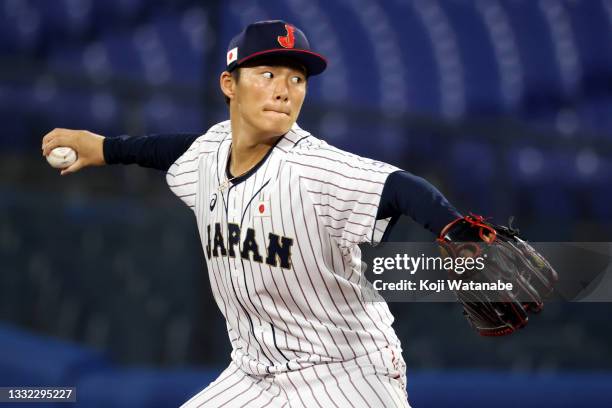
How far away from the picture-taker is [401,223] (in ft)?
15.2

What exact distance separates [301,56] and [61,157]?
827 mm

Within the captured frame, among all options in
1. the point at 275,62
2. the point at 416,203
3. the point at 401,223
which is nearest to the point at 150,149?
the point at 275,62

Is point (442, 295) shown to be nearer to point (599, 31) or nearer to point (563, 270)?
point (563, 270)

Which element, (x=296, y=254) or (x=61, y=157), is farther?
(x=61, y=157)

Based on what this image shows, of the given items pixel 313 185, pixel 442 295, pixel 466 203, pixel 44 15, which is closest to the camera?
pixel 313 185

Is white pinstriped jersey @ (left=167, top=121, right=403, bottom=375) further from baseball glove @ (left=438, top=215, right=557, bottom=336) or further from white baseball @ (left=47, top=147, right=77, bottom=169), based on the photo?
white baseball @ (left=47, top=147, right=77, bottom=169)

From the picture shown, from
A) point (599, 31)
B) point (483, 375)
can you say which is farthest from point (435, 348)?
point (599, 31)

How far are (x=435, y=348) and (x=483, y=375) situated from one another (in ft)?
2.39

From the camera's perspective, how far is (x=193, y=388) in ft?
12.6

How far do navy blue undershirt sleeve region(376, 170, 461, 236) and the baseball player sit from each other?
0.04m

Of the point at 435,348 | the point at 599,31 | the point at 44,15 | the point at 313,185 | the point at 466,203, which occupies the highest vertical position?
the point at 44,15

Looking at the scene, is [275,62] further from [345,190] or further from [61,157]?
[61,157]

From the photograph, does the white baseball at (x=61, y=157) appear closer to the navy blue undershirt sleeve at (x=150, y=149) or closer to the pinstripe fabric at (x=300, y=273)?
the navy blue undershirt sleeve at (x=150, y=149)

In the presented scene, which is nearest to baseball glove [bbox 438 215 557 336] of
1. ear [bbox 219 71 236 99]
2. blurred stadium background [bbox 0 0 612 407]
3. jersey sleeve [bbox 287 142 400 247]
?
jersey sleeve [bbox 287 142 400 247]
